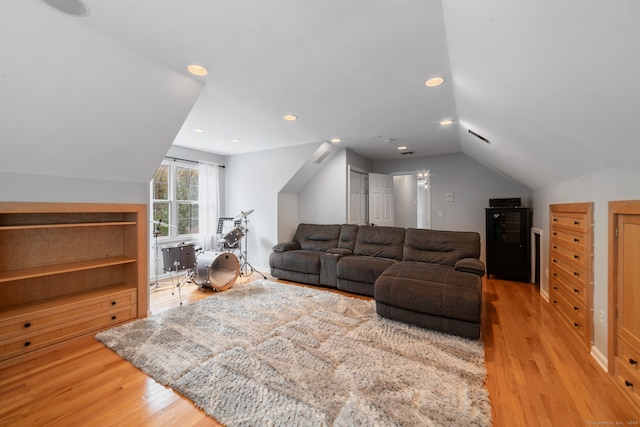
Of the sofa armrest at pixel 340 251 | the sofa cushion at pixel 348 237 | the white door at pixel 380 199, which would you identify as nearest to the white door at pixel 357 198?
the white door at pixel 380 199

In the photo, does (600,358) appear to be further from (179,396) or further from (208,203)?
(208,203)

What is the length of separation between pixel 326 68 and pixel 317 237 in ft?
10.2

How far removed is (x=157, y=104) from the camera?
2332mm

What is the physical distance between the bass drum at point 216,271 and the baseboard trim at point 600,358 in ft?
13.5

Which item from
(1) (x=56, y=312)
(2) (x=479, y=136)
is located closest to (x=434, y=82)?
(2) (x=479, y=136)

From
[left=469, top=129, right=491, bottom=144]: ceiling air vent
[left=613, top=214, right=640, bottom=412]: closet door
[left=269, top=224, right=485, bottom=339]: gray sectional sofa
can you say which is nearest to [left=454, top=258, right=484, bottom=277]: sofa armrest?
[left=269, top=224, right=485, bottom=339]: gray sectional sofa

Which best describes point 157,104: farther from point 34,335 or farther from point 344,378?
point 344,378

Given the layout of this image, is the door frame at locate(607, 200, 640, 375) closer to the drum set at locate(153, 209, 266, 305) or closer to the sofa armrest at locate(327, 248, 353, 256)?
the sofa armrest at locate(327, 248, 353, 256)

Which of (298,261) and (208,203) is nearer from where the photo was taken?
(298,261)

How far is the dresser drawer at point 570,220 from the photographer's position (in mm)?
2324

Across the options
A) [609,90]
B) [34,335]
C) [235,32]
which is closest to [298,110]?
[235,32]

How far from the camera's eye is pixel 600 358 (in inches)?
78.2

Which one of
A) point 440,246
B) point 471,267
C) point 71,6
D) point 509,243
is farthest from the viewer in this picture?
point 509,243

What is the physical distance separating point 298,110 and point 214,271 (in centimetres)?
260
